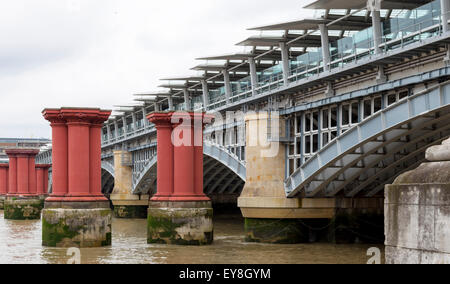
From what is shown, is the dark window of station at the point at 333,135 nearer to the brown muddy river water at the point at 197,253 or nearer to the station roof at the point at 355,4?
the brown muddy river water at the point at 197,253

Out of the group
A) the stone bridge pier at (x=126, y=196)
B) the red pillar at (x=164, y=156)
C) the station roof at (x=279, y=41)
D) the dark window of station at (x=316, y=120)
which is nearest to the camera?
the dark window of station at (x=316, y=120)

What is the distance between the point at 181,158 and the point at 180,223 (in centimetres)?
262

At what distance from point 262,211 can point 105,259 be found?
8525mm

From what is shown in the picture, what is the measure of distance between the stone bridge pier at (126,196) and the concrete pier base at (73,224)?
31855mm

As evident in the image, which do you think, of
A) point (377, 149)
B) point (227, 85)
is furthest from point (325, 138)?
point (227, 85)

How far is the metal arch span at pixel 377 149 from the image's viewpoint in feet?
71.4

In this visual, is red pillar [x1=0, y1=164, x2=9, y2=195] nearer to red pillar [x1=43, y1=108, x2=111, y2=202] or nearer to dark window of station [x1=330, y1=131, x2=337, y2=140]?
red pillar [x1=43, y1=108, x2=111, y2=202]

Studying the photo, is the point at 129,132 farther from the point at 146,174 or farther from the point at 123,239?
the point at 123,239

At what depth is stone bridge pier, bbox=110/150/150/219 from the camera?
5909 cm

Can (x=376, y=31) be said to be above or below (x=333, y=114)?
above

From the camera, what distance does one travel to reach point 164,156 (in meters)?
29.9

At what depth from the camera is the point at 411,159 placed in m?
29.7

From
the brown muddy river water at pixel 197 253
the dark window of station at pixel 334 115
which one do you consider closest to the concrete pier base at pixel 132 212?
the brown muddy river water at pixel 197 253

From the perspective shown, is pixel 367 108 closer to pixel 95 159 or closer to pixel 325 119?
pixel 325 119
